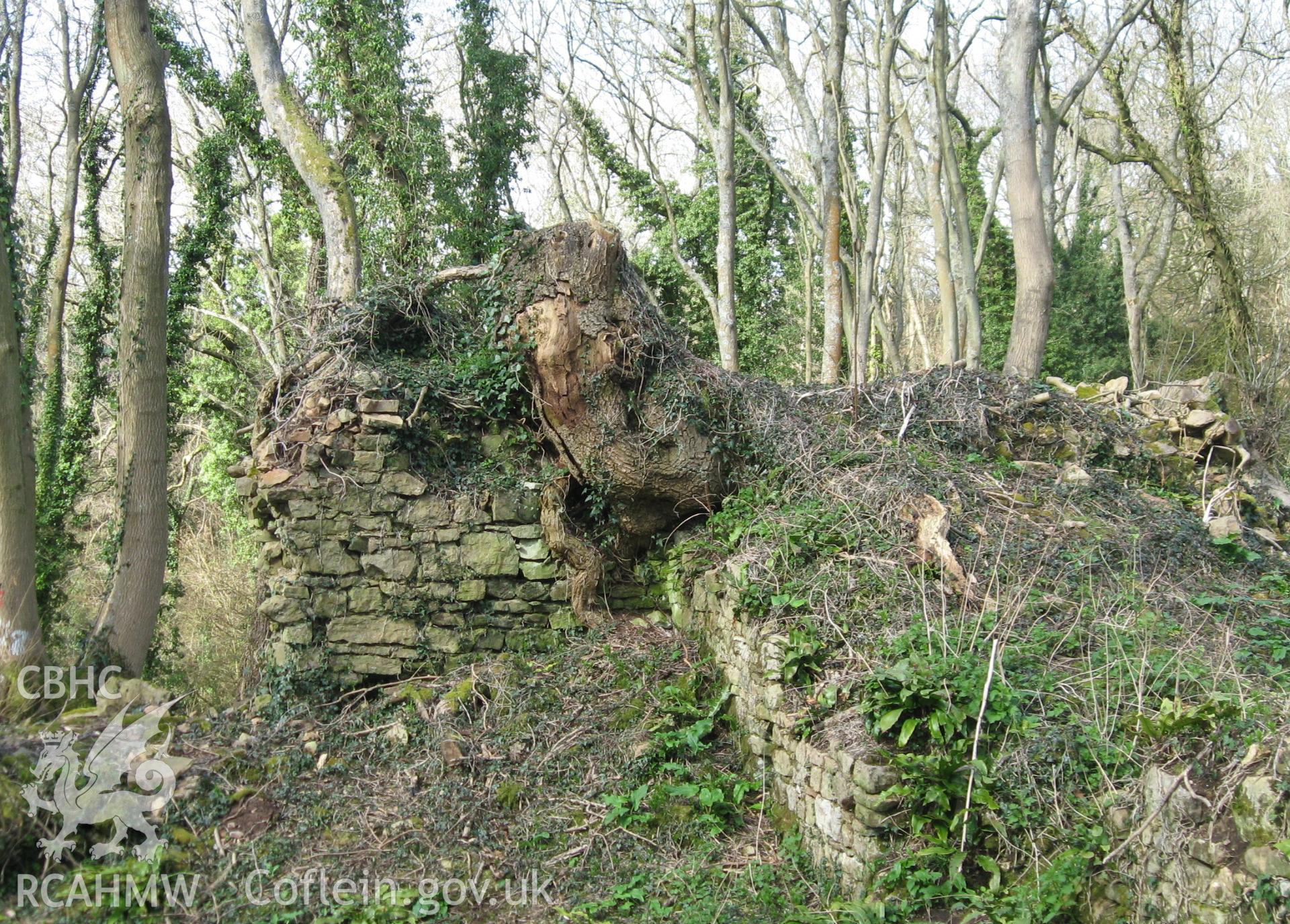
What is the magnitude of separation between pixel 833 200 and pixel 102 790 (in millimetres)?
10384

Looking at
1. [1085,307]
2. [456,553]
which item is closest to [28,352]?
[456,553]

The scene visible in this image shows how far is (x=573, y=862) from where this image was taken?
5.10 metres

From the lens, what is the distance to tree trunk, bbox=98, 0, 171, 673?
840 centimetres

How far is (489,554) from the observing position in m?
6.98

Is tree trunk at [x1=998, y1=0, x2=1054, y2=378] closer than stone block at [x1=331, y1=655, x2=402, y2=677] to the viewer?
No

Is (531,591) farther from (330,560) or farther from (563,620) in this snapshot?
(330,560)

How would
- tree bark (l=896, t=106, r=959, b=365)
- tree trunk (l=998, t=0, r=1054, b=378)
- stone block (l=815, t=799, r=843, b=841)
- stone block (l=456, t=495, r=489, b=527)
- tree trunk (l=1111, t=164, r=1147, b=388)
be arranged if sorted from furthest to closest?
tree trunk (l=1111, t=164, r=1147, b=388), tree bark (l=896, t=106, r=959, b=365), tree trunk (l=998, t=0, r=1054, b=378), stone block (l=456, t=495, r=489, b=527), stone block (l=815, t=799, r=843, b=841)

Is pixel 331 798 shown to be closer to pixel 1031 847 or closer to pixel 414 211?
pixel 1031 847

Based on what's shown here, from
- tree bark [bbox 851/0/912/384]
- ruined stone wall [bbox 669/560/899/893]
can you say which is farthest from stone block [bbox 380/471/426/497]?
tree bark [bbox 851/0/912/384]

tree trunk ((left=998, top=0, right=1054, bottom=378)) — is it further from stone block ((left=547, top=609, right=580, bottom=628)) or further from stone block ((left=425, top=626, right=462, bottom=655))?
stone block ((left=425, top=626, right=462, bottom=655))

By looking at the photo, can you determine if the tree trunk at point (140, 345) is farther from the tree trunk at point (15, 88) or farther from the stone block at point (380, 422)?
the tree trunk at point (15, 88)

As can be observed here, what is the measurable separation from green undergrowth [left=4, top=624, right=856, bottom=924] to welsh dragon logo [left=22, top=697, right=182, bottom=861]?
88mm

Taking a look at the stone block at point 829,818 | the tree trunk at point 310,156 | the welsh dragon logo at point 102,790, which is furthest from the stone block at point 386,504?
the tree trunk at point 310,156

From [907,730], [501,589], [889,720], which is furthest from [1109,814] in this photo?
[501,589]
